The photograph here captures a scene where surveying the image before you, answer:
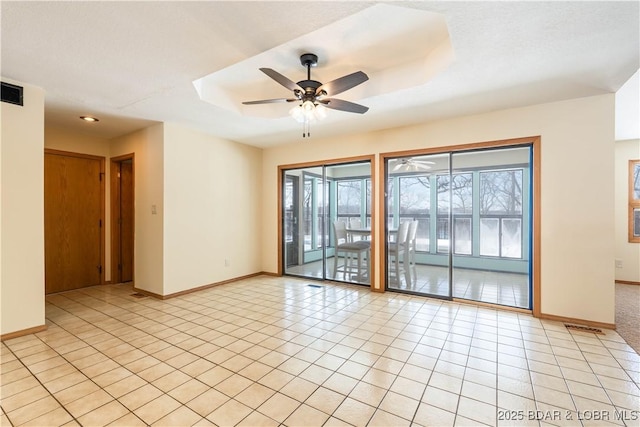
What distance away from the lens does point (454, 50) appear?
2.26 metres

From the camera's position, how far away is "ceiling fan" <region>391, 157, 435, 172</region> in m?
4.62

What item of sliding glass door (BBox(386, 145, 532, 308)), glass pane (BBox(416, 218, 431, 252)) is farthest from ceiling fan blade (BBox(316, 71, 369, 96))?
glass pane (BBox(416, 218, 431, 252))

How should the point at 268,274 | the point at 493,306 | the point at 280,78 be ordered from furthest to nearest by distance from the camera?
the point at 268,274 < the point at 493,306 < the point at 280,78

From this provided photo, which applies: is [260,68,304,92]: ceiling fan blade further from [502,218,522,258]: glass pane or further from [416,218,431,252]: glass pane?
[502,218,522,258]: glass pane

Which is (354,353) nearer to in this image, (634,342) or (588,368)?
(588,368)

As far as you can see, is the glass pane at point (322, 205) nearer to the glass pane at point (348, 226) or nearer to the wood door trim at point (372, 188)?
the glass pane at point (348, 226)

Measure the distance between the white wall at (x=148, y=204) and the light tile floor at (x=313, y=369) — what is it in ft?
2.46

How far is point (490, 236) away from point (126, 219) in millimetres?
6857

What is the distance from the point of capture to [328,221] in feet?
18.5

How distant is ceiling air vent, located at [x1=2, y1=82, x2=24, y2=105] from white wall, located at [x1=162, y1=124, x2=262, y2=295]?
4.99 ft

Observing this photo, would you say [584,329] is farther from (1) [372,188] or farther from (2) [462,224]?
(1) [372,188]

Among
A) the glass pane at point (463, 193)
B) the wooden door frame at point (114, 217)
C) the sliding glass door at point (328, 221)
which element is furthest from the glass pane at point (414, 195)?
the wooden door frame at point (114, 217)

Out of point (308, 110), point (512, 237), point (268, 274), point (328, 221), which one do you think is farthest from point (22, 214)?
point (512, 237)

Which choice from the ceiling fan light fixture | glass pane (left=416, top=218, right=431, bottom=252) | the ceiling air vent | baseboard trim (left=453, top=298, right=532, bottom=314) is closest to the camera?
the ceiling fan light fixture
